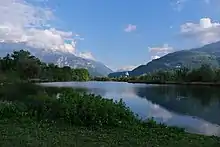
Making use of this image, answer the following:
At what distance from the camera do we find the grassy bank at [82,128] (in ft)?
39.0

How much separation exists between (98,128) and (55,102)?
428 cm

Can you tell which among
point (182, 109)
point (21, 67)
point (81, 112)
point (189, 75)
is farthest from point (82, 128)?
point (189, 75)

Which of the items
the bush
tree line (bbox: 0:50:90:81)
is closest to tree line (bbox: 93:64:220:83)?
tree line (bbox: 0:50:90:81)

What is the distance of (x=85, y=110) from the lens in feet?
54.5

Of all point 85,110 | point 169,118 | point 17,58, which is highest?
point 17,58

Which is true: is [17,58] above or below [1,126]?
above

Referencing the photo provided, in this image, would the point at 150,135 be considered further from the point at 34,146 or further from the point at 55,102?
the point at 55,102

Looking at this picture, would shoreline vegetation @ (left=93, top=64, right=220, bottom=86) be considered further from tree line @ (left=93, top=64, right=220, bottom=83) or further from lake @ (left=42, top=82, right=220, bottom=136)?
lake @ (left=42, top=82, right=220, bottom=136)

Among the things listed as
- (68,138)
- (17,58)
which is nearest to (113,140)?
(68,138)

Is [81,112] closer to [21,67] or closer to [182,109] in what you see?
[182,109]

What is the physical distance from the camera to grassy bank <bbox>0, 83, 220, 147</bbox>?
1189 centimetres

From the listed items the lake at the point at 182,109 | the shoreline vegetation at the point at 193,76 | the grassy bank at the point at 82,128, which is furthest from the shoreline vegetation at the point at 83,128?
the shoreline vegetation at the point at 193,76

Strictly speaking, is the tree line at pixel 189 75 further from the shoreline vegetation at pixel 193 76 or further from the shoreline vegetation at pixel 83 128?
the shoreline vegetation at pixel 83 128

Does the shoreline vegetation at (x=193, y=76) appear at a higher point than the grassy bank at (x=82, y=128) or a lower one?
higher
